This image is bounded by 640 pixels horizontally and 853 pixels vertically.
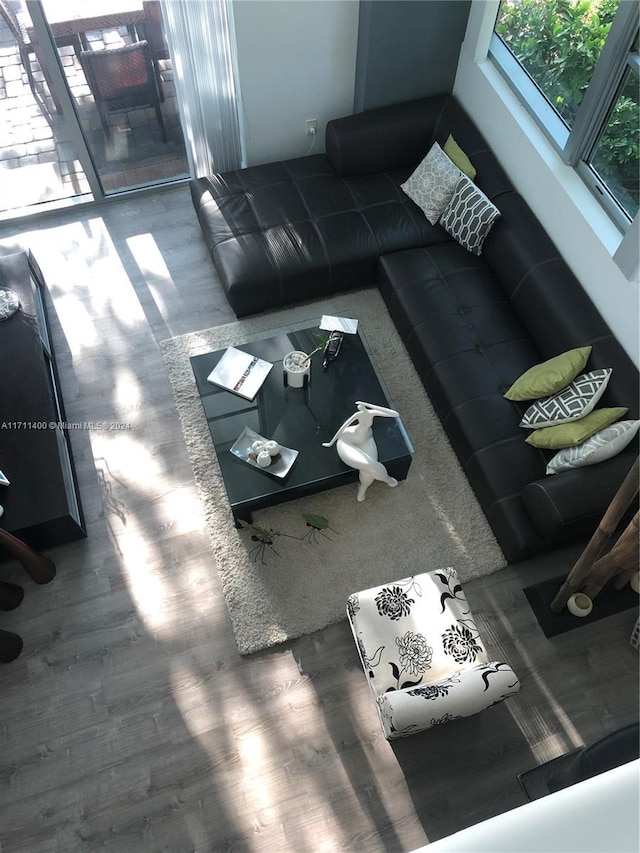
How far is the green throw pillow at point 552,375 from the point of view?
3.45 meters

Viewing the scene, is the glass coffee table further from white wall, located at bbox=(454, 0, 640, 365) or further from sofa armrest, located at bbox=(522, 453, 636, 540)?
white wall, located at bbox=(454, 0, 640, 365)

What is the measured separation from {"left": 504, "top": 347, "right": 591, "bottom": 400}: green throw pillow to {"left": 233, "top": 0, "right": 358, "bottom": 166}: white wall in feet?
8.03

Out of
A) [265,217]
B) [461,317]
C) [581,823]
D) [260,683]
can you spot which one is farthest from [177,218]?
[581,823]

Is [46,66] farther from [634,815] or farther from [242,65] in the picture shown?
[634,815]

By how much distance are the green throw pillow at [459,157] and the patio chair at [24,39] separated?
2.34 m

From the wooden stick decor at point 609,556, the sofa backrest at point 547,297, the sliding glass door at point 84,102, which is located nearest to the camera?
the wooden stick decor at point 609,556

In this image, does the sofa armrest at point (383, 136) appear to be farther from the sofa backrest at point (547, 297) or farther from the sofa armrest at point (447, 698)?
the sofa armrest at point (447, 698)

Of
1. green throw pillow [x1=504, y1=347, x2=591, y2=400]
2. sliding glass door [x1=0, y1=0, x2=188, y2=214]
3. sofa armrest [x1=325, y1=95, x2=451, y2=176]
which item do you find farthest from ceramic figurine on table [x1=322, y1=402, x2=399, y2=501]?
sliding glass door [x1=0, y1=0, x2=188, y2=214]

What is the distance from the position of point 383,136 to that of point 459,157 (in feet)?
1.72

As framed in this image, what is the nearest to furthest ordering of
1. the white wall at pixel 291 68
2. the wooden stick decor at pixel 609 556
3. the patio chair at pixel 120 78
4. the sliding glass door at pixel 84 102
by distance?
the wooden stick decor at pixel 609 556 → the sliding glass door at pixel 84 102 → the white wall at pixel 291 68 → the patio chair at pixel 120 78

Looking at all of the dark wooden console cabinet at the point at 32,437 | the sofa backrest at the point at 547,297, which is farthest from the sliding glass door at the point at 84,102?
the sofa backrest at the point at 547,297

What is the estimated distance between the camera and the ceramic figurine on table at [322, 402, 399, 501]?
130 inches

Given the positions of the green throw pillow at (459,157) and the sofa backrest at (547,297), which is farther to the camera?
the green throw pillow at (459,157)

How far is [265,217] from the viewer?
4328mm
